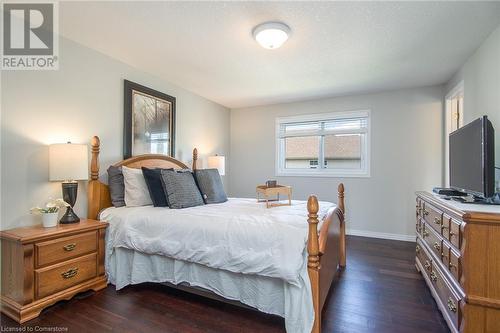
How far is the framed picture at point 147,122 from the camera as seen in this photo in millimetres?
3131

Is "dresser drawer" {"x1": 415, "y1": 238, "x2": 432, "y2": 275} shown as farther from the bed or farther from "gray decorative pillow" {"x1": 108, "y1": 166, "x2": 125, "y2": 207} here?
"gray decorative pillow" {"x1": 108, "y1": 166, "x2": 125, "y2": 207}

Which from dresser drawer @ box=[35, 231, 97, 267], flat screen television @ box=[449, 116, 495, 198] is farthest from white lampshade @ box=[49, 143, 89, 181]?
flat screen television @ box=[449, 116, 495, 198]

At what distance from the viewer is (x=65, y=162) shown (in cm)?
227

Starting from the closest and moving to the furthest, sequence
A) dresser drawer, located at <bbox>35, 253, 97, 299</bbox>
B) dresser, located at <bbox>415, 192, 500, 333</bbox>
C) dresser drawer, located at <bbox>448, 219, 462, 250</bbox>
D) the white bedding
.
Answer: dresser, located at <bbox>415, 192, 500, 333</bbox>, dresser drawer, located at <bbox>448, 219, 462, 250</bbox>, the white bedding, dresser drawer, located at <bbox>35, 253, 97, 299</bbox>

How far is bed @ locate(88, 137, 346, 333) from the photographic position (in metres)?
1.68

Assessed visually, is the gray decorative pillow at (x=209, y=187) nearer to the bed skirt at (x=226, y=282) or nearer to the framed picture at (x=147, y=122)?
the framed picture at (x=147, y=122)

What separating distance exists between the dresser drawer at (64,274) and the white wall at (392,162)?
3424 mm

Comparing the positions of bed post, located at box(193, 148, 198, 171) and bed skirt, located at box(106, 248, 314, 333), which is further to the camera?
bed post, located at box(193, 148, 198, 171)

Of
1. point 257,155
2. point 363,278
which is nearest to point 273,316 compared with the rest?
point 363,278

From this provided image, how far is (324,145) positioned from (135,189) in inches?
129

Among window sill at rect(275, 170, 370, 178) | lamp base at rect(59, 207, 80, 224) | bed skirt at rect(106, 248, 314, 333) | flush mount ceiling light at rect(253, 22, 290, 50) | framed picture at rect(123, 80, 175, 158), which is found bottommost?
bed skirt at rect(106, 248, 314, 333)

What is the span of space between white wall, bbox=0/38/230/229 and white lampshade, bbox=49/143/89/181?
0.67 feet

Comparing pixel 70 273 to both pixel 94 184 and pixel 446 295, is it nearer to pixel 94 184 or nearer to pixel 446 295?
pixel 94 184

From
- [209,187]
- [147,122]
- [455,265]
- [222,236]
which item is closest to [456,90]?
[455,265]
